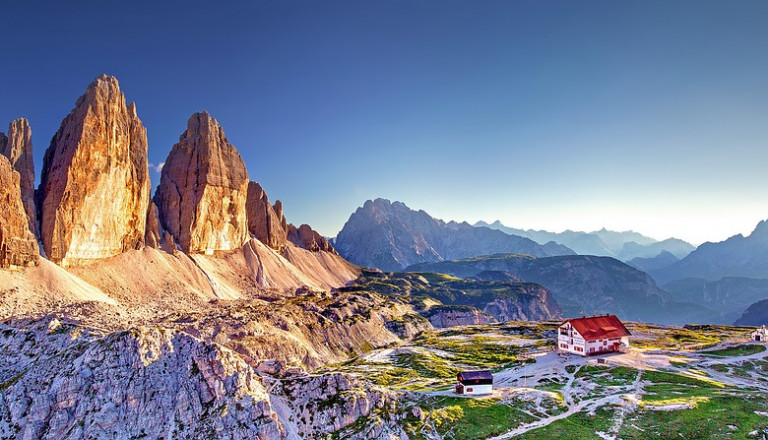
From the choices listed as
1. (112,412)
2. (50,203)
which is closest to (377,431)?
(112,412)

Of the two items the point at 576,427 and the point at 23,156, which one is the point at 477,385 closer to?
the point at 576,427

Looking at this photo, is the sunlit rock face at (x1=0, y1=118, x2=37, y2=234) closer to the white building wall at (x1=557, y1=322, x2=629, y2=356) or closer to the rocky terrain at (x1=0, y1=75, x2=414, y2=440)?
the rocky terrain at (x1=0, y1=75, x2=414, y2=440)

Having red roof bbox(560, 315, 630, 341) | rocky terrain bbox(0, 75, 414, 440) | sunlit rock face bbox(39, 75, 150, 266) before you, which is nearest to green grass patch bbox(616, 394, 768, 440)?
rocky terrain bbox(0, 75, 414, 440)

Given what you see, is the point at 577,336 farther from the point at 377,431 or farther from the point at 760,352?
the point at 377,431

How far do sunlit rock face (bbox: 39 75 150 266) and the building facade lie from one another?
5811 inches

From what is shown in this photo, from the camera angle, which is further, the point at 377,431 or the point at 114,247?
the point at 114,247

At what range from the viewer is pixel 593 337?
104m

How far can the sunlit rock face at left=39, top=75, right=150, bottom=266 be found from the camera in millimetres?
150250

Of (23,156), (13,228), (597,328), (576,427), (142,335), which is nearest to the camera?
(142,335)

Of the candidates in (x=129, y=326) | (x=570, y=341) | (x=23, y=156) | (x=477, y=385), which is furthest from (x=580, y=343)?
(x=23, y=156)

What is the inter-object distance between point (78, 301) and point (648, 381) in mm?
140862

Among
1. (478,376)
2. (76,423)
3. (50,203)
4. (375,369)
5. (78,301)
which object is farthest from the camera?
(50,203)

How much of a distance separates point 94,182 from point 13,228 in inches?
1110

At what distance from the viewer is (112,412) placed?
54062mm
